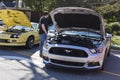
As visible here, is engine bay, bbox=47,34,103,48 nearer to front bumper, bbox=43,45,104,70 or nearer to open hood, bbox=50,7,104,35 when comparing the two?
front bumper, bbox=43,45,104,70

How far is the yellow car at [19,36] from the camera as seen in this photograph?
476 inches

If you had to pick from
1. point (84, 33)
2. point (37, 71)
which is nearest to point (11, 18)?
point (84, 33)

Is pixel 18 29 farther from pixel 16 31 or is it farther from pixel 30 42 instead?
pixel 30 42

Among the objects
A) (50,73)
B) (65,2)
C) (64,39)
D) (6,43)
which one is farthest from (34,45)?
(65,2)

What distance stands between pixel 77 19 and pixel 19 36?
292 cm

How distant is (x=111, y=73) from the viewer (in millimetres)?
8898

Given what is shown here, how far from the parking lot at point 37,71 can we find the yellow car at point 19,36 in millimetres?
1271

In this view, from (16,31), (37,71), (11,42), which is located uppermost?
(16,31)

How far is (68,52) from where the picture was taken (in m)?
8.52

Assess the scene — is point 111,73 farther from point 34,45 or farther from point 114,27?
point 114,27

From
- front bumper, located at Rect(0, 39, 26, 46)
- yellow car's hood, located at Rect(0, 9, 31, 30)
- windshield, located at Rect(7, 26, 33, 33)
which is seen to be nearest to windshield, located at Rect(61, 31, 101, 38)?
front bumper, located at Rect(0, 39, 26, 46)

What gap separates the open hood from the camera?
9.86 meters

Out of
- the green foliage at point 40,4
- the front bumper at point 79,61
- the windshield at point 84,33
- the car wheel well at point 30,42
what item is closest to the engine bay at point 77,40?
the windshield at point 84,33

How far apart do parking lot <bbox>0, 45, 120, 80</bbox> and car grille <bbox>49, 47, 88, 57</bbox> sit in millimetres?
539
